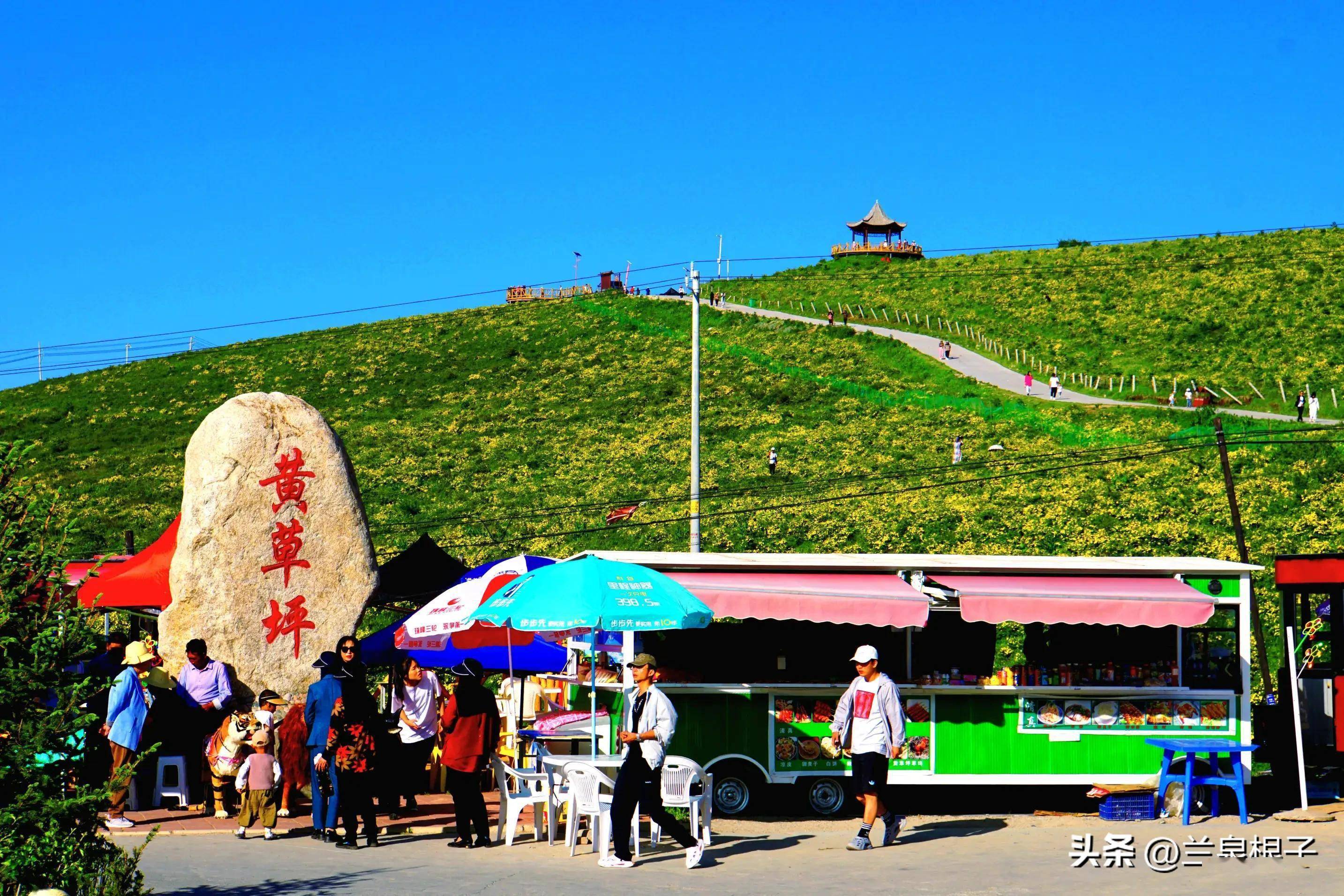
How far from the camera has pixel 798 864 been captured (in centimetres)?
1117

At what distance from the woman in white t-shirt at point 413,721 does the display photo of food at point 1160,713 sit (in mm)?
→ 7187

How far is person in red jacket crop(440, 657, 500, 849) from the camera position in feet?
38.6

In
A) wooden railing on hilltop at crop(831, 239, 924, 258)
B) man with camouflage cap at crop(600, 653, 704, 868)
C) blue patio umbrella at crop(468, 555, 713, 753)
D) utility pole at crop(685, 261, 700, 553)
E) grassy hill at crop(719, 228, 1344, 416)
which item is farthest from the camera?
wooden railing on hilltop at crop(831, 239, 924, 258)

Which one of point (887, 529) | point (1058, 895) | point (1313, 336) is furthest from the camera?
point (1313, 336)

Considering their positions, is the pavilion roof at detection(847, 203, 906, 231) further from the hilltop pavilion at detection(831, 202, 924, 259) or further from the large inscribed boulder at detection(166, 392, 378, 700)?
the large inscribed boulder at detection(166, 392, 378, 700)

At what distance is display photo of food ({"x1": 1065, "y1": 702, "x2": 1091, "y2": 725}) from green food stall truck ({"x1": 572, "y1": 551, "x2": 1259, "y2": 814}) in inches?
0.5

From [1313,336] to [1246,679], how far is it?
2119 inches

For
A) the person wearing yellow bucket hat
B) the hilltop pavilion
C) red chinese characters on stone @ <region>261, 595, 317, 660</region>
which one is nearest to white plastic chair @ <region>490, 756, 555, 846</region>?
the person wearing yellow bucket hat

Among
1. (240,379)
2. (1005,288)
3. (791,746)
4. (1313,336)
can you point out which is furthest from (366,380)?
(791,746)

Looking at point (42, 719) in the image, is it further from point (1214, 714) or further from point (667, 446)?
point (667, 446)

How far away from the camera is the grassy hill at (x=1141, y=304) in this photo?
61062mm

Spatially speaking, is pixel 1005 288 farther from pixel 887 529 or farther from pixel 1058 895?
pixel 1058 895

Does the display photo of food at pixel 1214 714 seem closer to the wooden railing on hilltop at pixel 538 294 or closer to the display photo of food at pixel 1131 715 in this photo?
the display photo of food at pixel 1131 715

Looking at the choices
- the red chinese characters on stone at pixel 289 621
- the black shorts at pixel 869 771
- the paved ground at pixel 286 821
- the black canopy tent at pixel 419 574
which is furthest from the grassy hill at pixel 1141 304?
the paved ground at pixel 286 821
